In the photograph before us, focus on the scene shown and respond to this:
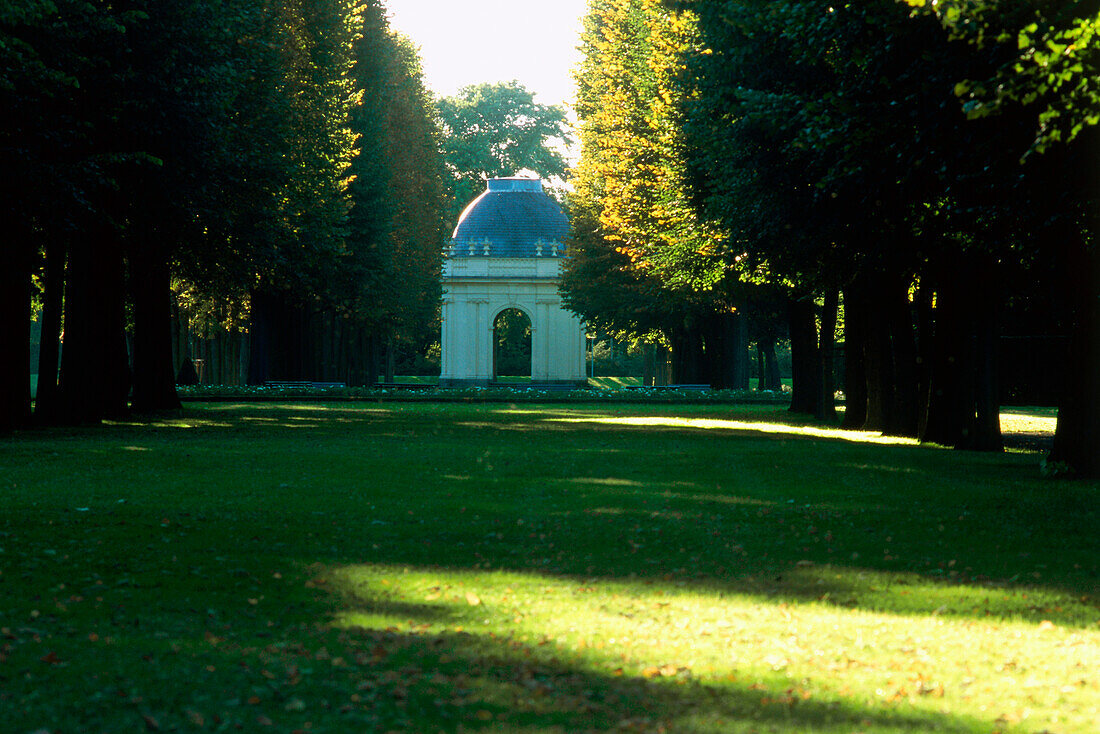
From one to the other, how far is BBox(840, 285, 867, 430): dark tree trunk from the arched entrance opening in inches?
2335

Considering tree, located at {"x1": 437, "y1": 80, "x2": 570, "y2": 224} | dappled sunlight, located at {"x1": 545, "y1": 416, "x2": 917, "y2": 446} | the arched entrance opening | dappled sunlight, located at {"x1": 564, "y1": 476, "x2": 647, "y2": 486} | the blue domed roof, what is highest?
tree, located at {"x1": 437, "y1": 80, "x2": 570, "y2": 224}

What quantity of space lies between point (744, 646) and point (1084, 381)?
1129 cm

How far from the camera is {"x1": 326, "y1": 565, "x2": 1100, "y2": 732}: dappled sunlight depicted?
548 cm

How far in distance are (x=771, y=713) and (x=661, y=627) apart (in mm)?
1792

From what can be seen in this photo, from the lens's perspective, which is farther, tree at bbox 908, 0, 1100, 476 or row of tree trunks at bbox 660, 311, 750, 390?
row of tree trunks at bbox 660, 311, 750, 390

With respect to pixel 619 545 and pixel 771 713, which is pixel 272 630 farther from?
pixel 619 545

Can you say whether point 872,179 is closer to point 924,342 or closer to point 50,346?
point 924,342

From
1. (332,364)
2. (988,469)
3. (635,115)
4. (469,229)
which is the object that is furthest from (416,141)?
(988,469)

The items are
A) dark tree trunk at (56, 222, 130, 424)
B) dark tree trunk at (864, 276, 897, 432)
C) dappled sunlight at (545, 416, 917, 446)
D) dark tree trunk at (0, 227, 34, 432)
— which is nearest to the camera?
dark tree trunk at (0, 227, 34, 432)

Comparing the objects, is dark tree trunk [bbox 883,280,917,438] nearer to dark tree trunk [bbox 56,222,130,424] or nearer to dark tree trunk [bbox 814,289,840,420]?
dark tree trunk [bbox 814,289,840,420]

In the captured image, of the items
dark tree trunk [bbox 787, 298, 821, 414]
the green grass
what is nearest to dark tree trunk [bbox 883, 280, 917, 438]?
dark tree trunk [bbox 787, 298, 821, 414]

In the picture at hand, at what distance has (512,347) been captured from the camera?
8925cm

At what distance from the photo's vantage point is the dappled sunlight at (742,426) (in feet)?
83.0

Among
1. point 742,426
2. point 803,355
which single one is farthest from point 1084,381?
point 803,355
